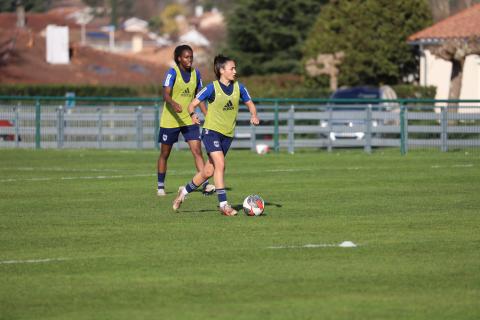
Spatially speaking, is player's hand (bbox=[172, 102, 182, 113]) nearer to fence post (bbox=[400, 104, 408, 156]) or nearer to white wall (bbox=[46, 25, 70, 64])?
fence post (bbox=[400, 104, 408, 156])

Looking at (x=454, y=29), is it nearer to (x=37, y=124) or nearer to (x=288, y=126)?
(x=288, y=126)

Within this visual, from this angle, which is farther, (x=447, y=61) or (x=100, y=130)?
(x=447, y=61)

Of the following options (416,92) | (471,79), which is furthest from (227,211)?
(471,79)

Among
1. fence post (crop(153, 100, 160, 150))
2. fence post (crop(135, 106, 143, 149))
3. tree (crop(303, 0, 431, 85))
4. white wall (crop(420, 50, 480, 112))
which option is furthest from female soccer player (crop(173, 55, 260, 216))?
tree (crop(303, 0, 431, 85))

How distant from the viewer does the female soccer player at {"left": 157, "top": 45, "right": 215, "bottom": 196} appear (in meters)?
18.8

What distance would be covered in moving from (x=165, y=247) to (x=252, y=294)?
293 centimetres

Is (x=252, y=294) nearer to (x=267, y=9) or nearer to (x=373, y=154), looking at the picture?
(x=373, y=154)

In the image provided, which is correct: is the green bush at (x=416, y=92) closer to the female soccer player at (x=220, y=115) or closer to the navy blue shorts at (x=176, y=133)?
the navy blue shorts at (x=176, y=133)

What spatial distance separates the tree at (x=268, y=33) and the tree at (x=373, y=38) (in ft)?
47.2

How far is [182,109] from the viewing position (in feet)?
62.5

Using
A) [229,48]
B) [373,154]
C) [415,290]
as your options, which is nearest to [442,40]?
[373,154]

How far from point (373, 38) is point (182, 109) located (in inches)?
1564

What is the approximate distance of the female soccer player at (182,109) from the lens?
18812mm

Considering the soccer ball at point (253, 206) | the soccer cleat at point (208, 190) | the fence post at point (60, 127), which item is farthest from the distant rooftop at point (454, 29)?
the soccer ball at point (253, 206)
